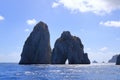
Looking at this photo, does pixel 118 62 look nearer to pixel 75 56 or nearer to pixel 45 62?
pixel 75 56

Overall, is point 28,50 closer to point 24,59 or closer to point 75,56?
point 24,59

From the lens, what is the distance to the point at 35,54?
198 m

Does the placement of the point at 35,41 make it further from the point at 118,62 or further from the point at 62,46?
the point at 118,62

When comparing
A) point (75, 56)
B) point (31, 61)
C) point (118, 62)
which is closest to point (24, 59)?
point (31, 61)

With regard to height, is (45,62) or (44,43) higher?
(44,43)

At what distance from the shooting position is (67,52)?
652ft

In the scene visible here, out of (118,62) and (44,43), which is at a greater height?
(44,43)

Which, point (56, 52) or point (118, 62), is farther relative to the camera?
point (56, 52)

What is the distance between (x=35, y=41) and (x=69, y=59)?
81.5 feet

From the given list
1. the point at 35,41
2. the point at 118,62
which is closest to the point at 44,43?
the point at 35,41

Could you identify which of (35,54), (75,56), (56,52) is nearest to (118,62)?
(75,56)

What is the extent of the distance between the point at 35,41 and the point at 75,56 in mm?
27592

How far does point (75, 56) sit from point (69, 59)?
4.38 meters

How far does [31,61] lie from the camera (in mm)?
199500
